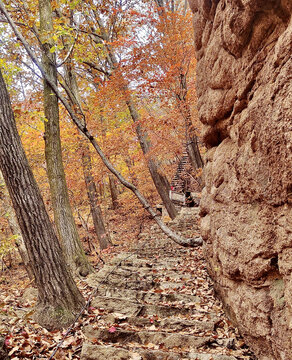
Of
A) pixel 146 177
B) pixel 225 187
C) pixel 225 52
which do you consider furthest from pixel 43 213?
pixel 146 177

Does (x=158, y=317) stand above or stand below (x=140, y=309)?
below

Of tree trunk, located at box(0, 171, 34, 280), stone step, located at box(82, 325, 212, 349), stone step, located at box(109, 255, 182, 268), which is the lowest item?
stone step, located at box(109, 255, 182, 268)

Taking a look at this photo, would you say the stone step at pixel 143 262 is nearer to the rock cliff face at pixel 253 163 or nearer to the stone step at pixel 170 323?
the rock cliff face at pixel 253 163

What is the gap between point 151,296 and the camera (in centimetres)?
495

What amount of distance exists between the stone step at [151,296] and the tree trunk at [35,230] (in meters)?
1.09

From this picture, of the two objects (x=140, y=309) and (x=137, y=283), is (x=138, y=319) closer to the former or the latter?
(x=140, y=309)

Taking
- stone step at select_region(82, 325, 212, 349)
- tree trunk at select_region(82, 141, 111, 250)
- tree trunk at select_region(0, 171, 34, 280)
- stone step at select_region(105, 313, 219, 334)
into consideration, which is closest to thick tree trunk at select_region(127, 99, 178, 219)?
tree trunk at select_region(82, 141, 111, 250)

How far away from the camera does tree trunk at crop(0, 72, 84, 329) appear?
13.4ft

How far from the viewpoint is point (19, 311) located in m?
4.50

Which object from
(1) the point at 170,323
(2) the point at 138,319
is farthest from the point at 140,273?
(1) the point at 170,323

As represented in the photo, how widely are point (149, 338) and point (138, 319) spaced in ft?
1.80

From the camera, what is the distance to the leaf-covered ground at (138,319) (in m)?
3.39

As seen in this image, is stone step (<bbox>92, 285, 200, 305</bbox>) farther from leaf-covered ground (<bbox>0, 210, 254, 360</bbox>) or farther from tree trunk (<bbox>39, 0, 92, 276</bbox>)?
tree trunk (<bbox>39, 0, 92, 276</bbox>)

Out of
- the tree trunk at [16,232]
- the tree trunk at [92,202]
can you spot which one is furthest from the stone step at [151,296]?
the tree trunk at [92,202]
